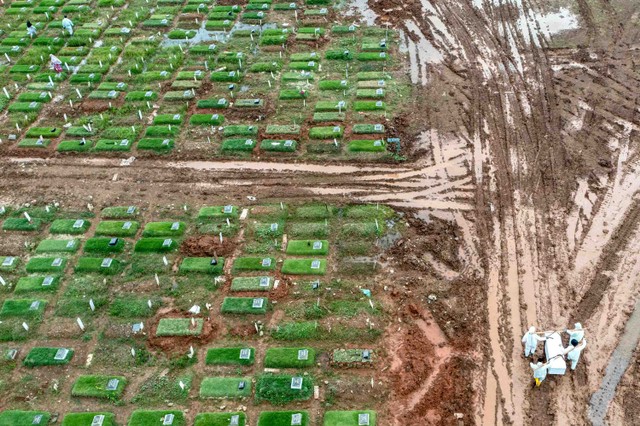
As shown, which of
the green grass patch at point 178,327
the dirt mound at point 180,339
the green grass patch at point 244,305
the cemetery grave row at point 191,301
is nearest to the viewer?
the cemetery grave row at point 191,301

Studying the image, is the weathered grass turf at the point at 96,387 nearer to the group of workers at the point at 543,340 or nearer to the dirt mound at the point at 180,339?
the dirt mound at the point at 180,339

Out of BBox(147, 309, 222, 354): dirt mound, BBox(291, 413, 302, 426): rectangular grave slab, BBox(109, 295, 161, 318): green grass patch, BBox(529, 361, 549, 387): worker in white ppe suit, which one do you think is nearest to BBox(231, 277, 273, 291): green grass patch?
BBox(147, 309, 222, 354): dirt mound

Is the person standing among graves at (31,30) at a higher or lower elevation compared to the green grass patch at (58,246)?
higher

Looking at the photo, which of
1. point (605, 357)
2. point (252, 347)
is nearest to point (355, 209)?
point (252, 347)

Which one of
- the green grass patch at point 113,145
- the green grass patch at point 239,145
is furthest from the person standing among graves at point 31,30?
the green grass patch at point 239,145

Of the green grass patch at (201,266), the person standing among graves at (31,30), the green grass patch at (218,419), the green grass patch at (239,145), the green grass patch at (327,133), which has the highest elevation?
the person standing among graves at (31,30)

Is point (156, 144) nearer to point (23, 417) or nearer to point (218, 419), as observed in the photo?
point (23, 417)

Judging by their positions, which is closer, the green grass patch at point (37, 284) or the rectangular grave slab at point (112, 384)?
the rectangular grave slab at point (112, 384)
